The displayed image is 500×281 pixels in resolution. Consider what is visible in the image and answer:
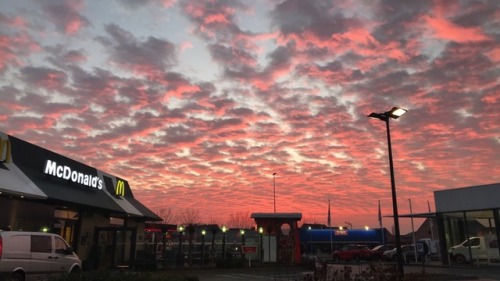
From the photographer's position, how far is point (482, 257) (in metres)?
30.9

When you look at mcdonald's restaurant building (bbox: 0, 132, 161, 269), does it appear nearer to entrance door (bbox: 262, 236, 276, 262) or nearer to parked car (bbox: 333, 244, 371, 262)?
entrance door (bbox: 262, 236, 276, 262)

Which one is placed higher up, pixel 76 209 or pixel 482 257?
pixel 76 209

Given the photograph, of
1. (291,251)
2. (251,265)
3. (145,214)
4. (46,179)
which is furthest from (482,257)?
(46,179)

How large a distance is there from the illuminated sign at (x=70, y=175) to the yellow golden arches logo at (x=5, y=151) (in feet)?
9.27

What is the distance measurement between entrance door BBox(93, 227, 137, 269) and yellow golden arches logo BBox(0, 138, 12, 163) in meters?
9.57

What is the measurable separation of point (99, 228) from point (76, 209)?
8.32ft

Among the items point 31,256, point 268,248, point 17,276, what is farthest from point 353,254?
point 17,276

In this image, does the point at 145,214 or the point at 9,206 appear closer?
the point at 9,206

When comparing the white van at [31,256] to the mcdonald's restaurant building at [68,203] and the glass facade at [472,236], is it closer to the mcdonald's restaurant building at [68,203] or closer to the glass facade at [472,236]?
the mcdonald's restaurant building at [68,203]

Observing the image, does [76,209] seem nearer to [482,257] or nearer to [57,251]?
[57,251]

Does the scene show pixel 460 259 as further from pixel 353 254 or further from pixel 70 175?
pixel 70 175

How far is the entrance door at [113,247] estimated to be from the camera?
89.4ft

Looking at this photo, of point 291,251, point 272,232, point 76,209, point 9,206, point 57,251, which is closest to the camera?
point 57,251

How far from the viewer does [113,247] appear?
91.0ft
